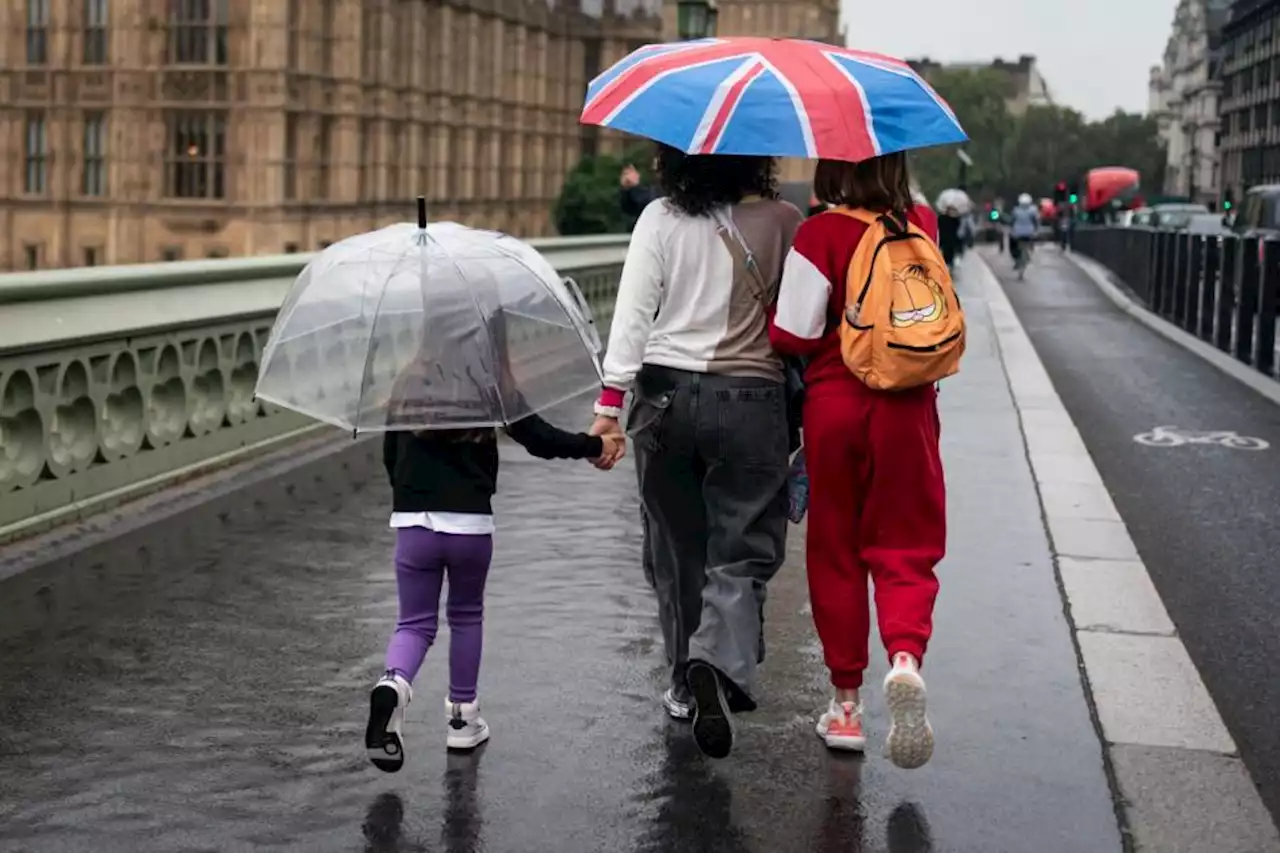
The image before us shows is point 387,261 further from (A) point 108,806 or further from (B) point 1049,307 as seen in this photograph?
(B) point 1049,307

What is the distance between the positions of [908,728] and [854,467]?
75 cm

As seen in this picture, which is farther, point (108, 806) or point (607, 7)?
point (607, 7)

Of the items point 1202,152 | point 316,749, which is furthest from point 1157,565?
point 1202,152

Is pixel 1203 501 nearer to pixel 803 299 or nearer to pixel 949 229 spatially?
pixel 803 299

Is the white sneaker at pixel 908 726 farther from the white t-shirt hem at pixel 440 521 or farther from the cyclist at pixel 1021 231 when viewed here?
the cyclist at pixel 1021 231

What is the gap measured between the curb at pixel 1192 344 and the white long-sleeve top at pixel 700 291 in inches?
445

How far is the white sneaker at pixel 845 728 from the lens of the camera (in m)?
5.28

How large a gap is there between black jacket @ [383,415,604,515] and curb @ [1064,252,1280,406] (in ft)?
38.3

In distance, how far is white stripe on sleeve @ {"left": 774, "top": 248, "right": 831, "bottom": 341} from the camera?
5.00 meters

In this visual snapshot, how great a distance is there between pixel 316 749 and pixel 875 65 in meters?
2.35

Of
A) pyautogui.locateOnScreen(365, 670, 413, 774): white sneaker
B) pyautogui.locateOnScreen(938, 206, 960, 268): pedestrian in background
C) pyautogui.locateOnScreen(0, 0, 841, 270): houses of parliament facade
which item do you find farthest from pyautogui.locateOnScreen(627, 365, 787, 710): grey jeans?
pyautogui.locateOnScreen(0, 0, 841, 270): houses of parliament facade

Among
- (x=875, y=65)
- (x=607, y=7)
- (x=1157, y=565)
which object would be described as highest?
(x=607, y=7)

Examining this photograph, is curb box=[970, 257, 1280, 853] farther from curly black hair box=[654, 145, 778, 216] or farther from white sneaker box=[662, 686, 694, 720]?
curly black hair box=[654, 145, 778, 216]

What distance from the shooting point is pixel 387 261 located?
4.92 m
